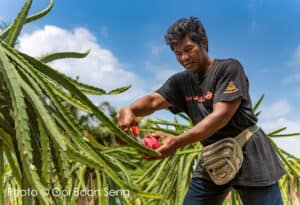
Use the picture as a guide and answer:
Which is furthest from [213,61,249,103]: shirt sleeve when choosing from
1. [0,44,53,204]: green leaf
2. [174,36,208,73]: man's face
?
[0,44,53,204]: green leaf

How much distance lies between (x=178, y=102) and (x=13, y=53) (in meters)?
1.16

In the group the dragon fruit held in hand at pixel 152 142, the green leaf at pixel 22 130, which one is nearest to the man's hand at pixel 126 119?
the dragon fruit held in hand at pixel 152 142

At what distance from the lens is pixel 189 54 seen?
188cm

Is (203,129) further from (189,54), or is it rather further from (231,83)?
(189,54)

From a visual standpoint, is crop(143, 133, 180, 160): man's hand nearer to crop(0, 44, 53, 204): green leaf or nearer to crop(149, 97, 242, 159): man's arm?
crop(149, 97, 242, 159): man's arm

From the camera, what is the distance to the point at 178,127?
133 inches

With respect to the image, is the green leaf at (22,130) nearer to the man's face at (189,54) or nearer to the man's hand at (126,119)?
the man's hand at (126,119)

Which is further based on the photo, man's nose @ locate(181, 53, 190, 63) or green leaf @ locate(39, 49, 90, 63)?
man's nose @ locate(181, 53, 190, 63)

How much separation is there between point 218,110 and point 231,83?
0.48ft

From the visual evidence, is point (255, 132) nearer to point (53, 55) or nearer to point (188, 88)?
point (188, 88)

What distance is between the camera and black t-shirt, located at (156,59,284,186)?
1.78 meters

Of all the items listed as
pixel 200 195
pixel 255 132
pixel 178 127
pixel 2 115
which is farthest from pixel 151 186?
pixel 2 115

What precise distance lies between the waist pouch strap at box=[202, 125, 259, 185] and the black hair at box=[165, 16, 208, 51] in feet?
1.39

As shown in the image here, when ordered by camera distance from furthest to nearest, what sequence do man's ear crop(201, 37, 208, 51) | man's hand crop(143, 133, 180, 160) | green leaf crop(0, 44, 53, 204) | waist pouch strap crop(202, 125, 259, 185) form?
1. man's ear crop(201, 37, 208, 51)
2. waist pouch strap crop(202, 125, 259, 185)
3. man's hand crop(143, 133, 180, 160)
4. green leaf crop(0, 44, 53, 204)
